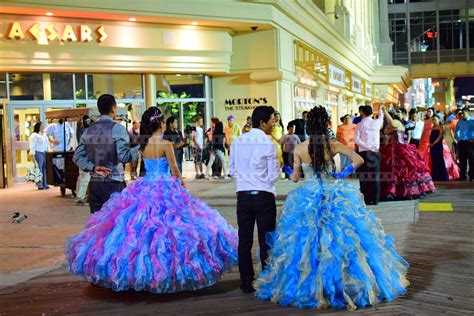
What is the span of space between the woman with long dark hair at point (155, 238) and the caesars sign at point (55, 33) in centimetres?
1124

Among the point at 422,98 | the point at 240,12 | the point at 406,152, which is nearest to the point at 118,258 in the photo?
the point at 406,152

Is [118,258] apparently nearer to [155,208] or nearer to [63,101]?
[155,208]

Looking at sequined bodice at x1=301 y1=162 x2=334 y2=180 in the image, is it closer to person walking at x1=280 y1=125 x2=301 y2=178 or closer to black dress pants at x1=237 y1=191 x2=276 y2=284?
black dress pants at x1=237 y1=191 x2=276 y2=284

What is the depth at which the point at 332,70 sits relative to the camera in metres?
28.5

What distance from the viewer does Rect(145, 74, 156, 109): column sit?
1942 cm

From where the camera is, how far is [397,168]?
12.0m

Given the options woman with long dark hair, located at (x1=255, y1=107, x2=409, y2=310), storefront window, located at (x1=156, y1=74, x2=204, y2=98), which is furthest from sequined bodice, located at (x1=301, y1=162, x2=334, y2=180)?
storefront window, located at (x1=156, y1=74, x2=204, y2=98)

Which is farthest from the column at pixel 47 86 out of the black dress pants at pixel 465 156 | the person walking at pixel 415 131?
the black dress pants at pixel 465 156

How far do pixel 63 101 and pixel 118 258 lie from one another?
13.2 metres

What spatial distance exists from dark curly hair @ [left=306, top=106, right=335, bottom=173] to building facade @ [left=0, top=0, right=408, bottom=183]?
11719 mm

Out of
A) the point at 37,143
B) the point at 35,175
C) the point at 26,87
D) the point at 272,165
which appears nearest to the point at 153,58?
the point at 26,87

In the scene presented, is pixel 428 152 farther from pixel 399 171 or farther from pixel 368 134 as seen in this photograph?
pixel 368 134

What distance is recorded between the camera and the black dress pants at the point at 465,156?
15102 mm

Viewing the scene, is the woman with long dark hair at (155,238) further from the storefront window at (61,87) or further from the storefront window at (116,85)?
the storefront window at (116,85)
